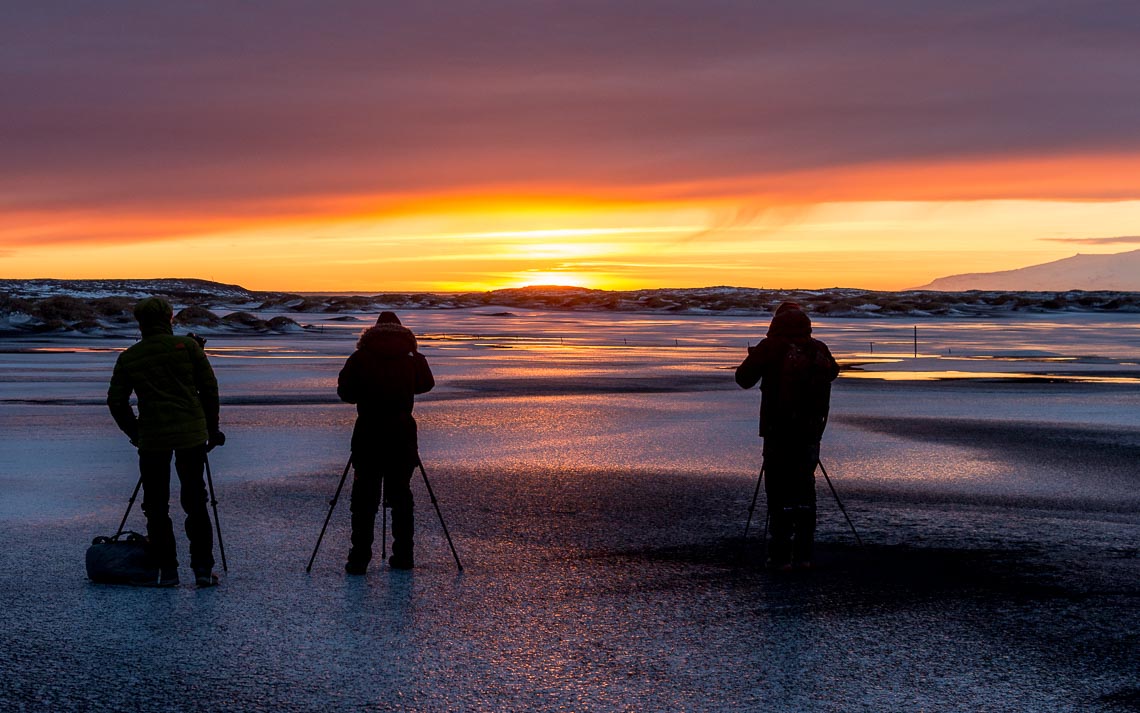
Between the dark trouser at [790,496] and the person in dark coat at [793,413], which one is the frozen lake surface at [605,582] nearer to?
the dark trouser at [790,496]

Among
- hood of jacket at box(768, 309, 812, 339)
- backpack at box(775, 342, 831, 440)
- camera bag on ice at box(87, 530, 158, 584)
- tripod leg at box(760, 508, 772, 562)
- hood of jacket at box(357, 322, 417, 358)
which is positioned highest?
hood of jacket at box(768, 309, 812, 339)

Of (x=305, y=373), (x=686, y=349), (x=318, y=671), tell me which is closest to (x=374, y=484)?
(x=318, y=671)

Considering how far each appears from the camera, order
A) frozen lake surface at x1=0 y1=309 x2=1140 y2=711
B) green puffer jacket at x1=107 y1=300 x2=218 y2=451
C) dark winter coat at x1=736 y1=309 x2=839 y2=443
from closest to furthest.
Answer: frozen lake surface at x1=0 y1=309 x2=1140 y2=711, green puffer jacket at x1=107 y1=300 x2=218 y2=451, dark winter coat at x1=736 y1=309 x2=839 y2=443

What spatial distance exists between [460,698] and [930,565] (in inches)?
183

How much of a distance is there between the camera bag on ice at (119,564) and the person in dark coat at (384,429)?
1490 mm

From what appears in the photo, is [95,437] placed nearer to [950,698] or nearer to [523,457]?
[523,457]

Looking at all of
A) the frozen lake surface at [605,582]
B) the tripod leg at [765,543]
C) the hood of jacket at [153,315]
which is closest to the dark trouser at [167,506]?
the frozen lake surface at [605,582]

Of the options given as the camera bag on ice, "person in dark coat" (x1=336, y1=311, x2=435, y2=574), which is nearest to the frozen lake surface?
the camera bag on ice

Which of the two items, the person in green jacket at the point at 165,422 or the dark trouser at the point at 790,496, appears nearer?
the person in green jacket at the point at 165,422

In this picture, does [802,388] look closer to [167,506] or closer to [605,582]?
[605,582]

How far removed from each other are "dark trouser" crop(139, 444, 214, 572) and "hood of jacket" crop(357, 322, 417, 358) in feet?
4.79

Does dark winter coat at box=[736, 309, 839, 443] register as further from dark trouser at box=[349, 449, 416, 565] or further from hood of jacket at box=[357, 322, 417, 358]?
dark trouser at box=[349, 449, 416, 565]

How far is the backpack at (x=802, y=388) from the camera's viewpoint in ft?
29.5

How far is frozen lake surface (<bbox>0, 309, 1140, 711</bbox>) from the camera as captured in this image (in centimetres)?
624
